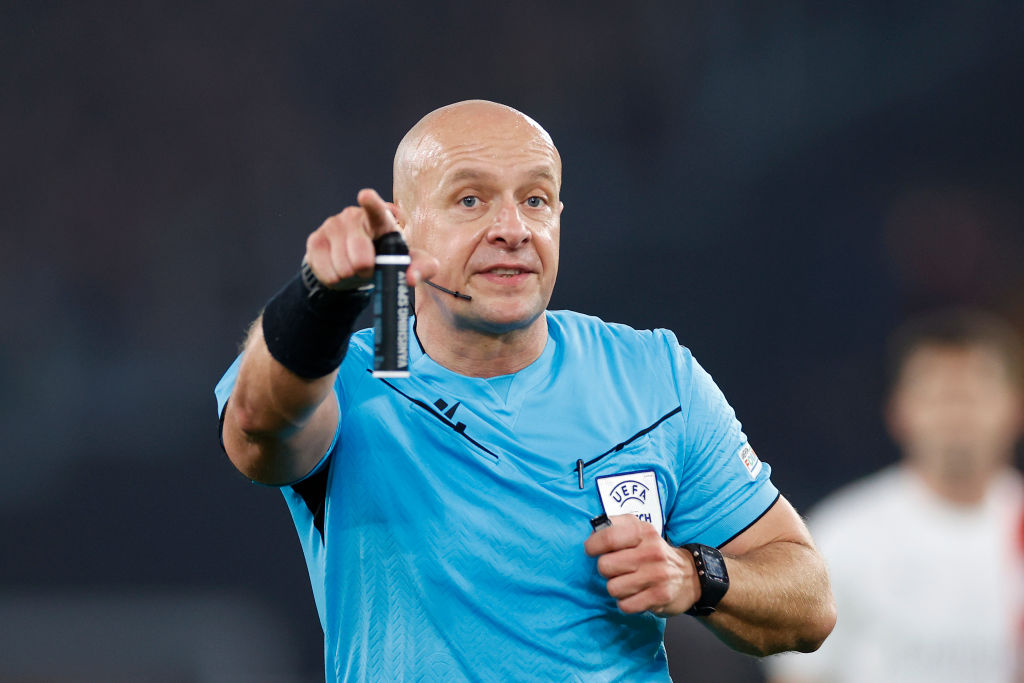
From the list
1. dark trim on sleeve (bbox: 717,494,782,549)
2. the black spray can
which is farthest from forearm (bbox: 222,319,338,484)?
dark trim on sleeve (bbox: 717,494,782,549)

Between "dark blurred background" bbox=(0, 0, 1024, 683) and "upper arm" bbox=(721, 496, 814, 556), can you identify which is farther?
"dark blurred background" bbox=(0, 0, 1024, 683)

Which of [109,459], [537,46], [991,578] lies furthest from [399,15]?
[991,578]

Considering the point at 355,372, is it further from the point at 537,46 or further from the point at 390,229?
the point at 537,46

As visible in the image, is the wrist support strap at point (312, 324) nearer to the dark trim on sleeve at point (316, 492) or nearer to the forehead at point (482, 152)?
A: the dark trim on sleeve at point (316, 492)

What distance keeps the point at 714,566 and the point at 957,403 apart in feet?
8.07

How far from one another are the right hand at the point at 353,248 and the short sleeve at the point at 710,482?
78 cm

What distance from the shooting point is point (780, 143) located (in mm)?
6516

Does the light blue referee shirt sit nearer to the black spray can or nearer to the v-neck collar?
the v-neck collar

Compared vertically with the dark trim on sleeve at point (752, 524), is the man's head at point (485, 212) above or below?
above

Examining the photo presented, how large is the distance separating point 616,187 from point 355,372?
4429mm

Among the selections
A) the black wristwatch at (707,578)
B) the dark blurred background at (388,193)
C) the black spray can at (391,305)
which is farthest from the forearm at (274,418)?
the dark blurred background at (388,193)

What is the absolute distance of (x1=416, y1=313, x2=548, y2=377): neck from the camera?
231 centimetres

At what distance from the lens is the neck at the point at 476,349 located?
231 centimetres

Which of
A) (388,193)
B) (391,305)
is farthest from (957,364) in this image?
(388,193)
